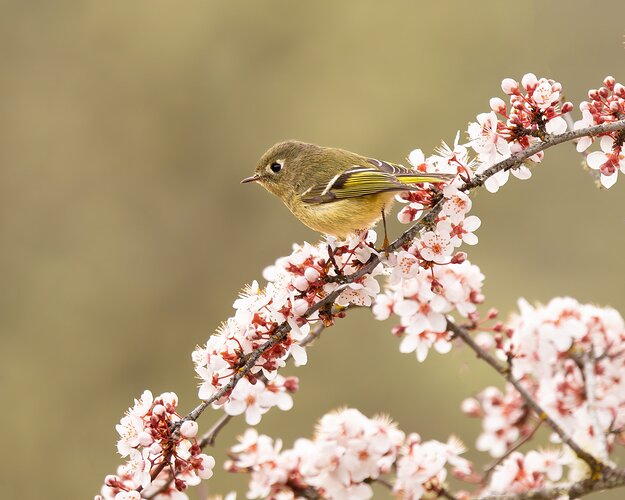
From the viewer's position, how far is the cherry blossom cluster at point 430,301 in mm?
2525

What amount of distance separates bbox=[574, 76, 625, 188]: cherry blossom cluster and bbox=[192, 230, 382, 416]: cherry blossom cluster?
0.64m

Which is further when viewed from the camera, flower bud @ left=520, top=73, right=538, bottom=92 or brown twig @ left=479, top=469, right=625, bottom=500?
flower bud @ left=520, top=73, right=538, bottom=92

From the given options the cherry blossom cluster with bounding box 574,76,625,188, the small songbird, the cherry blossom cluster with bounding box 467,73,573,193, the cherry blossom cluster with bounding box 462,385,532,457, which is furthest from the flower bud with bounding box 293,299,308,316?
the cherry blossom cluster with bounding box 462,385,532,457

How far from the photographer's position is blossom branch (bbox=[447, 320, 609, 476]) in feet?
6.93

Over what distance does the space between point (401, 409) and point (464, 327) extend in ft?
15.3

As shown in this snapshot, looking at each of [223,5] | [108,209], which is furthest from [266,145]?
[223,5]

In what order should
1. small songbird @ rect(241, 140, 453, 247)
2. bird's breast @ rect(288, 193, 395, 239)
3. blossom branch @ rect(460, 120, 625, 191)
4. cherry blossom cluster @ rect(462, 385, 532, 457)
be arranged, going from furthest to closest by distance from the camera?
1. cherry blossom cluster @ rect(462, 385, 532, 457)
2. bird's breast @ rect(288, 193, 395, 239)
3. small songbird @ rect(241, 140, 453, 247)
4. blossom branch @ rect(460, 120, 625, 191)

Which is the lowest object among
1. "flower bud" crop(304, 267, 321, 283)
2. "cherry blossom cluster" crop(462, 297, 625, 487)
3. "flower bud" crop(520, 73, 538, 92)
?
"cherry blossom cluster" crop(462, 297, 625, 487)

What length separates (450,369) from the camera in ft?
25.6

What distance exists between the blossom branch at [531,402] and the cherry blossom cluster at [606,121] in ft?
1.99

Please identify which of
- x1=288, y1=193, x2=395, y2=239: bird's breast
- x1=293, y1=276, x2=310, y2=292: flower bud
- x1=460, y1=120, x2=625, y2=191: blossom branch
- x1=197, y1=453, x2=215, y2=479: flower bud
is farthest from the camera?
x1=288, y1=193, x2=395, y2=239: bird's breast

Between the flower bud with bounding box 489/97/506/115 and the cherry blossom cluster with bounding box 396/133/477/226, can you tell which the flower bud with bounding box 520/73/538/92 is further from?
the cherry blossom cluster with bounding box 396/133/477/226

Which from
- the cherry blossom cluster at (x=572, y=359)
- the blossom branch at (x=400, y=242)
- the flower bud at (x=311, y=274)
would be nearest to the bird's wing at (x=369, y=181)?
the blossom branch at (x=400, y=242)

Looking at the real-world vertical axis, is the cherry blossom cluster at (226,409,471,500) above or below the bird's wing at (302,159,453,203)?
below
